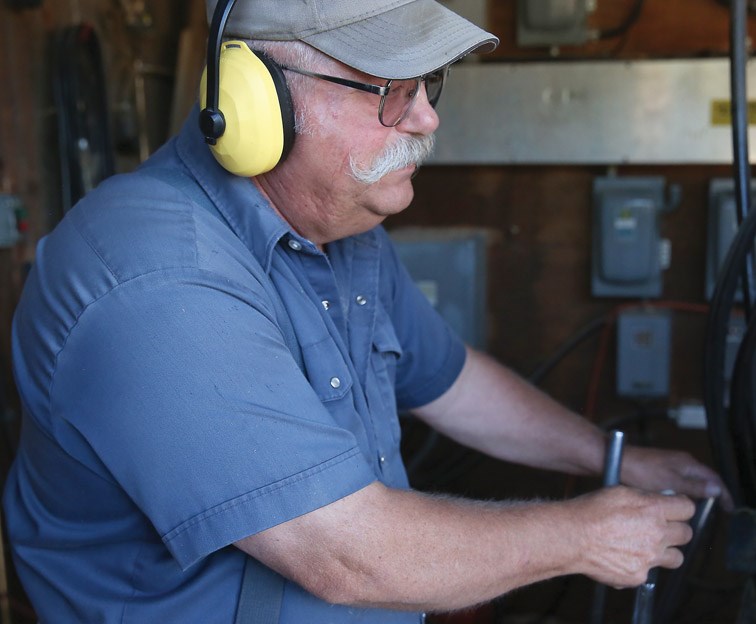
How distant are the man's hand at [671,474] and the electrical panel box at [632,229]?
769mm

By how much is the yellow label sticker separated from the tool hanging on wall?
1439 millimetres

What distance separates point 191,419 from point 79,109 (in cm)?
137

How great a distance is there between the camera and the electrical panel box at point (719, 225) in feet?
6.44

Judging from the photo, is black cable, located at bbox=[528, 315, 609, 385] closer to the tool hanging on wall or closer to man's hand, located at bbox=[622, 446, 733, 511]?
man's hand, located at bbox=[622, 446, 733, 511]

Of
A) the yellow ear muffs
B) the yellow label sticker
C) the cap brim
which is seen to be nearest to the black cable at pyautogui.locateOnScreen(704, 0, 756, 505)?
the cap brim

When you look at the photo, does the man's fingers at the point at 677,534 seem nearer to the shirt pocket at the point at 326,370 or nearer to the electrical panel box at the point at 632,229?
the shirt pocket at the point at 326,370

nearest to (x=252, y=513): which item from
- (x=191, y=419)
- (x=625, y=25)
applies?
(x=191, y=419)

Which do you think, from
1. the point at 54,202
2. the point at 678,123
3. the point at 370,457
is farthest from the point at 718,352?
the point at 54,202

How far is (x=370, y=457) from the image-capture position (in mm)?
1127

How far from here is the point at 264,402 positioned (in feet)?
2.87

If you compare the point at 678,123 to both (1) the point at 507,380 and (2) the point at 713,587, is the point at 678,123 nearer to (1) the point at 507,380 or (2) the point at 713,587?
(1) the point at 507,380

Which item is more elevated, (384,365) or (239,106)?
(239,106)

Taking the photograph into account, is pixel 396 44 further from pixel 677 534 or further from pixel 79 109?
pixel 79 109

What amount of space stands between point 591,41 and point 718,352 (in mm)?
1065
